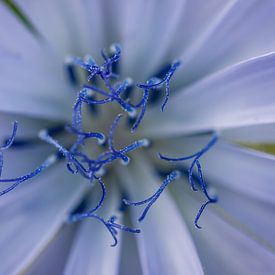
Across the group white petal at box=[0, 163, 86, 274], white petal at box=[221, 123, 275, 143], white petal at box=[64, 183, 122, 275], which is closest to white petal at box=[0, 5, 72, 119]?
white petal at box=[0, 163, 86, 274]

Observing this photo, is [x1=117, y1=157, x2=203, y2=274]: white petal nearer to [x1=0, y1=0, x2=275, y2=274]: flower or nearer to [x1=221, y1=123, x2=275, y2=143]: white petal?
[x1=0, y1=0, x2=275, y2=274]: flower

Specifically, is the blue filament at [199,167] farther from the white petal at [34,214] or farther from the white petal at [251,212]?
the white petal at [34,214]

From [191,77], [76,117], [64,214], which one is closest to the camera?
[76,117]

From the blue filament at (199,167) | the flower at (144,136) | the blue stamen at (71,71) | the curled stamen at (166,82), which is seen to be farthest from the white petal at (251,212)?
the blue stamen at (71,71)

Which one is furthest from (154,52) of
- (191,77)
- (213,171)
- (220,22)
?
(213,171)

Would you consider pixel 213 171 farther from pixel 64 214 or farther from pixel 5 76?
pixel 5 76
